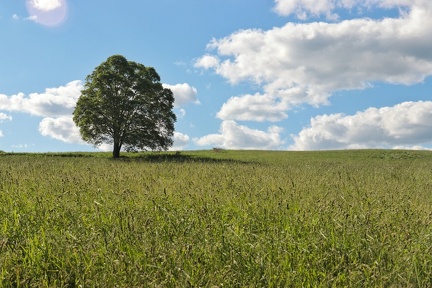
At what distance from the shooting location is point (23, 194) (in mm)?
7297

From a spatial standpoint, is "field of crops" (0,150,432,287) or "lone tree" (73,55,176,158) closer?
"field of crops" (0,150,432,287)

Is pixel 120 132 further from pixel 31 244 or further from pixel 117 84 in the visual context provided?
pixel 31 244

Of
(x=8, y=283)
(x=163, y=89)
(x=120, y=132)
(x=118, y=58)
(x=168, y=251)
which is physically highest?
(x=118, y=58)

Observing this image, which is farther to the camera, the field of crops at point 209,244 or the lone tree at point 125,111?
the lone tree at point 125,111

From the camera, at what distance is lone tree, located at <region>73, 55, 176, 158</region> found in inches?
1511

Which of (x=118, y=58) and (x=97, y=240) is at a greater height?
(x=118, y=58)

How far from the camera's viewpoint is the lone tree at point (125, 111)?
126 ft

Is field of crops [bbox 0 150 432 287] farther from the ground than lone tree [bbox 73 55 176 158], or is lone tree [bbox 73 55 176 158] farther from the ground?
lone tree [bbox 73 55 176 158]

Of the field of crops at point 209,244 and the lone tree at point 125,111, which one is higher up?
the lone tree at point 125,111

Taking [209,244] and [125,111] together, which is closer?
[209,244]

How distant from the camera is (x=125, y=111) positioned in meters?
39.4

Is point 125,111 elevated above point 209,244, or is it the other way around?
point 125,111

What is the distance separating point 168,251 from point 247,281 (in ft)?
2.99

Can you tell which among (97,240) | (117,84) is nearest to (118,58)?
(117,84)
